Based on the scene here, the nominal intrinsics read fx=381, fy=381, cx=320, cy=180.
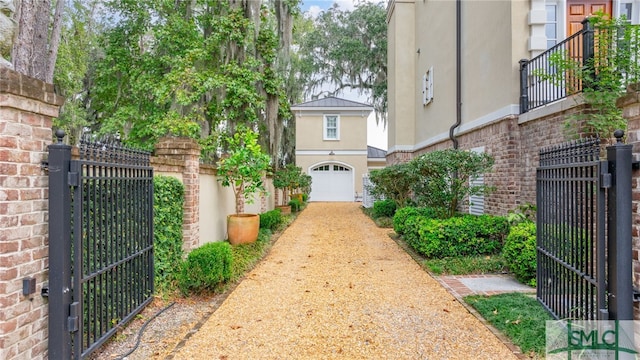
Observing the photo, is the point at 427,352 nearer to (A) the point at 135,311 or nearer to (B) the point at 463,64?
(A) the point at 135,311

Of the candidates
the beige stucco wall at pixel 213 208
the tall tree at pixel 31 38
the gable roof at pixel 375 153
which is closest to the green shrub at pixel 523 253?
the beige stucco wall at pixel 213 208

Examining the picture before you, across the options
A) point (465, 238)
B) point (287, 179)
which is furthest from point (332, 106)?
point (465, 238)

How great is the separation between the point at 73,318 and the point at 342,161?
19.7m

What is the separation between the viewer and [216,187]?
25.2 feet

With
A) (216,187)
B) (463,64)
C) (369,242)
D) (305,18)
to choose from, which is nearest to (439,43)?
(463,64)

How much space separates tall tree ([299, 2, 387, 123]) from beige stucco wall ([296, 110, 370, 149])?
2.66m

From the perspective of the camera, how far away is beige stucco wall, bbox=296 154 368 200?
21.9 meters

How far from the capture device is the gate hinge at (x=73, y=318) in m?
2.66

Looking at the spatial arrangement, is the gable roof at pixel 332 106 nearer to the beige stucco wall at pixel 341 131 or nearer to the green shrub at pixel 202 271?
the beige stucco wall at pixel 341 131

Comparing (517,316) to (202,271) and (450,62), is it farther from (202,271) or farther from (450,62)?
(450,62)

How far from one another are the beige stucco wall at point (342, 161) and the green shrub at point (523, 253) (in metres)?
16.5

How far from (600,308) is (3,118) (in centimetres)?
401

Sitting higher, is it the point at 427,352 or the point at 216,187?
the point at 216,187

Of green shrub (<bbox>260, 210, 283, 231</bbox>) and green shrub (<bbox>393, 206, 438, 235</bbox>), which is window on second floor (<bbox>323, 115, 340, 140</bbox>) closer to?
green shrub (<bbox>260, 210, 283, 231</bbox>)
